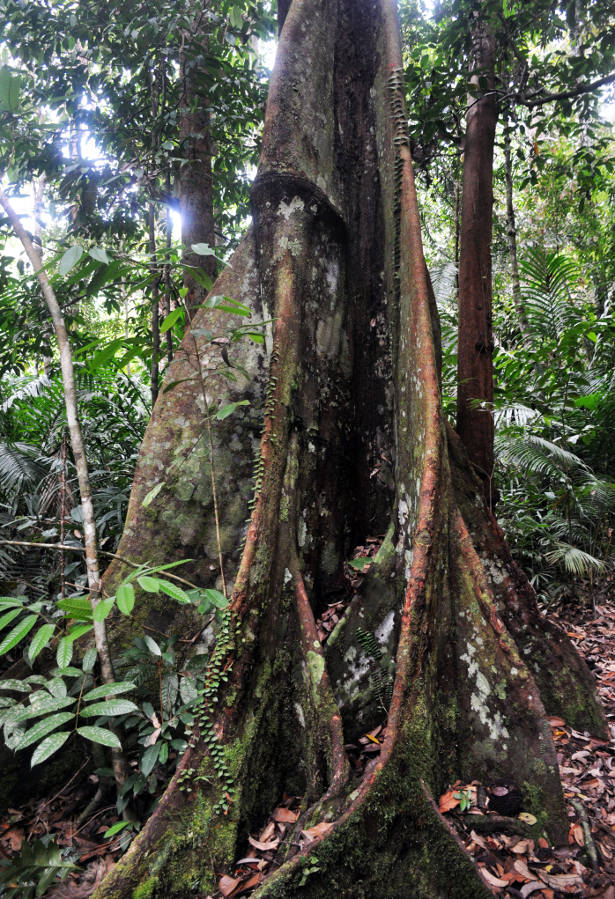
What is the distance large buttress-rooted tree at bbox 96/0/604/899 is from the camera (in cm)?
173

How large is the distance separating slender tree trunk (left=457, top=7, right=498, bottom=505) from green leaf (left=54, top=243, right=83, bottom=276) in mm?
2763

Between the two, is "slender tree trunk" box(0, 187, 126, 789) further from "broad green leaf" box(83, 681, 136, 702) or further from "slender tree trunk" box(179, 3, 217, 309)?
"slender tree trunk" box(179, 3, 217, 309)

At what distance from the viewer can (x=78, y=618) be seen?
63.6 inches

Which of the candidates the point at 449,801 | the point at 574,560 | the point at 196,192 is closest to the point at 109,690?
the point at 449,801

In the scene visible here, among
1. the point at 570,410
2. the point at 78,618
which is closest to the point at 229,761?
the point at 78,618

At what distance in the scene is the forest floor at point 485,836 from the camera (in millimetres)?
1673

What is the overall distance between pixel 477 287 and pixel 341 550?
2.18 metres

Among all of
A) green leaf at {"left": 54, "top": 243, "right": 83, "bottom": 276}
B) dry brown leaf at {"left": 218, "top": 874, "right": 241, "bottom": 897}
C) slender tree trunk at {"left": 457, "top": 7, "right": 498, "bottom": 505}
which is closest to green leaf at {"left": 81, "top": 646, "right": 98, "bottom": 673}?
dry brown leaf at {"left": 218, "top": 874, "right": 241, "bottom": 897}

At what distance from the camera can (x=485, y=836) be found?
5.94 feet

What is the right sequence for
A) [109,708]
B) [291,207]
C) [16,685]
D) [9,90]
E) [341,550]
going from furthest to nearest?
[291,207], [341,550], [9,90], [16,685], [109,708]

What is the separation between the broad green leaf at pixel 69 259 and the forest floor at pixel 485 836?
1.82 m

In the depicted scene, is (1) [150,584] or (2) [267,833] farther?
(2) [267,833]

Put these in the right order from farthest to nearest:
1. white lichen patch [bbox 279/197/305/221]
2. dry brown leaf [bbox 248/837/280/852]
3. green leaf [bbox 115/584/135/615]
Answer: white lichen patch [bbox 279/197/305/221]
dry brown leaf [bbox 248/837/280/852]
green leaf [bbox 115/584/135/615]

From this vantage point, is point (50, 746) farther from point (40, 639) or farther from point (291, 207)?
point (291, 207)
